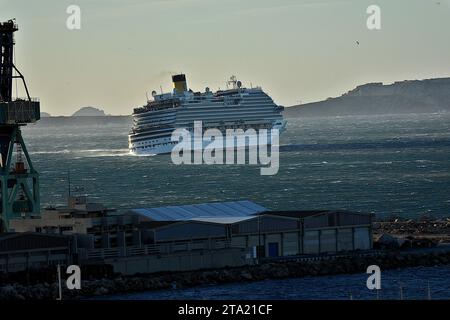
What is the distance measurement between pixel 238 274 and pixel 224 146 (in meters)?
111

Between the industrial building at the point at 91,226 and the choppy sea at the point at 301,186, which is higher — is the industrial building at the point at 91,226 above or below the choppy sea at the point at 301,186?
above

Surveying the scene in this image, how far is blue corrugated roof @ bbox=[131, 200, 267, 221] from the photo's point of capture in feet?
188

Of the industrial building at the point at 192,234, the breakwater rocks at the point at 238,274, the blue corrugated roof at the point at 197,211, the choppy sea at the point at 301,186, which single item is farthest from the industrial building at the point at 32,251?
the blue corrugated roof at the point at 197,211

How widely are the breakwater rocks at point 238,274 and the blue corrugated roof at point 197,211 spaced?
16.9 feet

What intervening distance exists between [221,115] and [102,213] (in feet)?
359

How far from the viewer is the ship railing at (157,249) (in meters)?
51.6

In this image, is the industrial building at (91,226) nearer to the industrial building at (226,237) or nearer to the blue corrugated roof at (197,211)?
the industrial building at (226,237)

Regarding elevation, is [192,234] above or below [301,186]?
above

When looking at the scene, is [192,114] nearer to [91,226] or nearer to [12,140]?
[12,140]

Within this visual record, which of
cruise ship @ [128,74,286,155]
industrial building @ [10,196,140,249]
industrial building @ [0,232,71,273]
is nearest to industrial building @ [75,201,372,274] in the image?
industrial building @ [10,196,140,249]

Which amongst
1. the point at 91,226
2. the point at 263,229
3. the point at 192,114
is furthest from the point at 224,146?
the point at 91,226

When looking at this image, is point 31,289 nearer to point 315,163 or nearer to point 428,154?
point 315,163

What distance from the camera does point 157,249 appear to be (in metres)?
53.0
